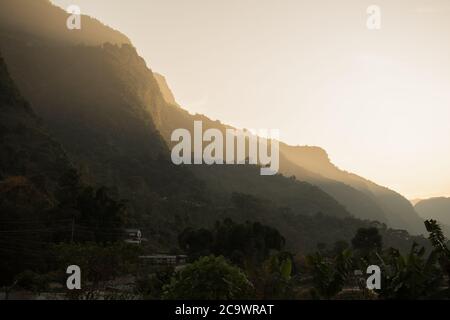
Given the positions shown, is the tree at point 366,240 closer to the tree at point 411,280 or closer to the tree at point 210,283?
the tree at point 411,280

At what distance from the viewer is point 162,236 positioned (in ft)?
296

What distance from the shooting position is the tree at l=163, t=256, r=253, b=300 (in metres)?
14.6

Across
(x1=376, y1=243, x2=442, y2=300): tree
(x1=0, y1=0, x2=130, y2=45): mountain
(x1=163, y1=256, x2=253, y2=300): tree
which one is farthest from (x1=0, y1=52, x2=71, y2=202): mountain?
(x1=0, y1=0, x2=130, y2=45): mountain

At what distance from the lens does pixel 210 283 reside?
14617mm

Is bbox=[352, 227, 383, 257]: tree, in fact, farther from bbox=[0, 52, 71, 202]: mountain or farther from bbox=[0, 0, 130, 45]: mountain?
bbox=[0, 0, 130, 45]: mountain

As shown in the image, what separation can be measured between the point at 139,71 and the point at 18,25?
49087 millimetres

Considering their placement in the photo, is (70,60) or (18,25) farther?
(18,25)

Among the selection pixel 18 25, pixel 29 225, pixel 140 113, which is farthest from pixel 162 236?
pixel 18 25

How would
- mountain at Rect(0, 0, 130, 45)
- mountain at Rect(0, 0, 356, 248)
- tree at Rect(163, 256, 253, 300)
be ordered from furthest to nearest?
mountain at Rect(0, 0, 130, 45), mountain at Rect(0, 0, 356, 248), tree at Rect(163, 256, 253, 300)

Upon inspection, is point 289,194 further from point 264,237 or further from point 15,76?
point 264,237

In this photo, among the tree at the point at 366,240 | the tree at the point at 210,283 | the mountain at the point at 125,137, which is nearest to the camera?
the tree at the point at 210,283

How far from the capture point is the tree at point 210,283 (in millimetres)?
14617

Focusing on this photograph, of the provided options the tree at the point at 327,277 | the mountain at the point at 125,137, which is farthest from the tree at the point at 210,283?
the mountain at the point at 125,137

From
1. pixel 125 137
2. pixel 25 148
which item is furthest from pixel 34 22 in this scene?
pixel 25 148
